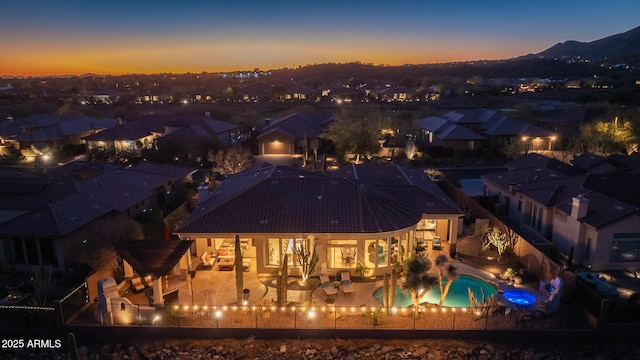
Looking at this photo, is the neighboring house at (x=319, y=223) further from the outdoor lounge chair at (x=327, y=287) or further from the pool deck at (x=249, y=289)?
the pool deck at (x=249, y=289)

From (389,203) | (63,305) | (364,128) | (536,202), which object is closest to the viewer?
(63,305)

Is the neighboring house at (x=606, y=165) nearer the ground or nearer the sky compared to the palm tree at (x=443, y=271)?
nearer the sky

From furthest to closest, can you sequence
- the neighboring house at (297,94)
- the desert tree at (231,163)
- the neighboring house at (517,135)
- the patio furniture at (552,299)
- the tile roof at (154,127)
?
1. the neighboring house at (297,94)
2. the tile roof at (154,127)
3. the neighboring house at (517,135)
4. the desert tree at (231,163)
5. the patio furniture at (552,299)

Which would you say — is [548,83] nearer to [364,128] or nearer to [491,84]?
[491,84]

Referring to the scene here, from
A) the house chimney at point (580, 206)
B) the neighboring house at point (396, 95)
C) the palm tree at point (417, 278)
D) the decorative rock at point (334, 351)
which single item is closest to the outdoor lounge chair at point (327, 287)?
the decorative rock at point (334, 351)

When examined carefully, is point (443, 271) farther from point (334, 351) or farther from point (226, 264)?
point (226, 264)

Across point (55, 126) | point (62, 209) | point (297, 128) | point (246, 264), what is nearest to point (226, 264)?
point (246, 264)

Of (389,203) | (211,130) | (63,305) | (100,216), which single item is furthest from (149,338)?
(211,130)
